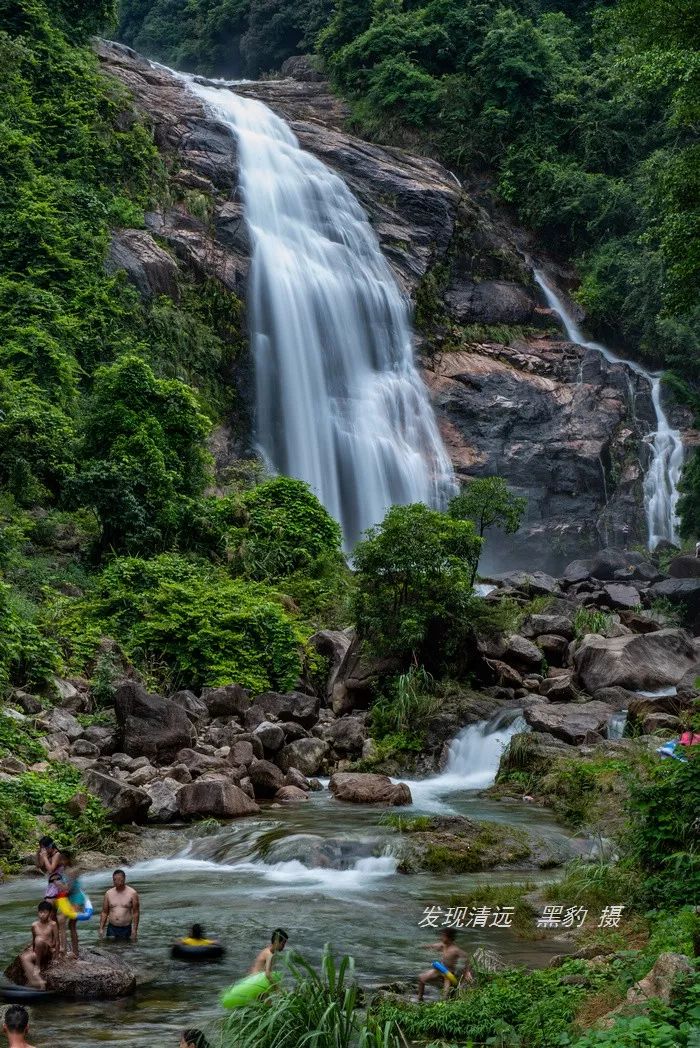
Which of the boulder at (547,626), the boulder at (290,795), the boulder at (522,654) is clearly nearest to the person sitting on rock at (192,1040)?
the boulder at (290,795)

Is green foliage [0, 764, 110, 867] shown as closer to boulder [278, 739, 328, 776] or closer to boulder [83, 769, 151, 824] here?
boulder [83, 769, 151, 824]

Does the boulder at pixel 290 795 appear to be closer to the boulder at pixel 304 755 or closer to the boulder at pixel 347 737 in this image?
the boulder at pixel 304 755

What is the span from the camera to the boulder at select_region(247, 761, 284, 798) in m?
14.8

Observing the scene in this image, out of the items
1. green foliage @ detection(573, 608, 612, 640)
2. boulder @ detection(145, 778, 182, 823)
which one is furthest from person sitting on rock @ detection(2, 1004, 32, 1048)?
green foliage @ detection(573, 608, 612, 640)

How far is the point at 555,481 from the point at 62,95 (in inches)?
837

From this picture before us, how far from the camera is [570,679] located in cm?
1942

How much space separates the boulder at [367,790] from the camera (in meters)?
14.2

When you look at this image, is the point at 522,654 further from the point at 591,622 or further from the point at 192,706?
the point at 192,706

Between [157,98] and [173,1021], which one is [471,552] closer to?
[173,1021]

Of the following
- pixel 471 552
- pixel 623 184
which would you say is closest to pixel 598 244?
pixel 623 184

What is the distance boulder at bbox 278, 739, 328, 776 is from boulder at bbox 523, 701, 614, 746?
3541 millimetres

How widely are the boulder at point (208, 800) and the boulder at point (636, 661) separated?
8.50 m

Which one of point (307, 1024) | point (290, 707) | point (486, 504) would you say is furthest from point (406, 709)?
point (307, 1024)

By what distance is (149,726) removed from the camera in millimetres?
15141
